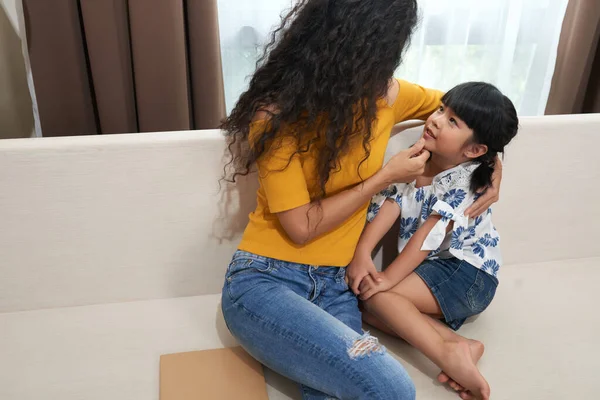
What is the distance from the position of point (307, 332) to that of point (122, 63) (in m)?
0.89

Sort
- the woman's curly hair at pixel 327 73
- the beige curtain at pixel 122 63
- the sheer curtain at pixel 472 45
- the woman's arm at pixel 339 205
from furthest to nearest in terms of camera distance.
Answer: the sheer curtain at pixel 472 45 → the beige curtain at pixel 122 63 → the woman's arm at pixel 339 205 → the woman's curly hair at pixel 327 73

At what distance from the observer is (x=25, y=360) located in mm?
1125

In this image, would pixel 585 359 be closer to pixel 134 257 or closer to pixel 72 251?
pixel 134 257

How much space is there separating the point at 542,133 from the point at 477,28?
616 millimetres

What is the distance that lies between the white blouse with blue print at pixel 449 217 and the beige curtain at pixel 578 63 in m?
0.82

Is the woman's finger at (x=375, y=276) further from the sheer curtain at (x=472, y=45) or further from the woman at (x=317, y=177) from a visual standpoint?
the sheer curtain at (x=472, y=45)

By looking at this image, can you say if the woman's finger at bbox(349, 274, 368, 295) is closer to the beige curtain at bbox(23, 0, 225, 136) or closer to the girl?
the girl

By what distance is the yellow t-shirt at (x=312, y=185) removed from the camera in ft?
3.26

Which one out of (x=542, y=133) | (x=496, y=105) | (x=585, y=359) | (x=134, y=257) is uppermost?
(x=496, y=105)

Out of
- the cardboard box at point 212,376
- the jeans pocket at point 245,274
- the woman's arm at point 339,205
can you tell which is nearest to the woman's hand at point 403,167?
the woman's arm at point 339,205

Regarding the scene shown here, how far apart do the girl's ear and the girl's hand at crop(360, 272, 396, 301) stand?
1.12 feet

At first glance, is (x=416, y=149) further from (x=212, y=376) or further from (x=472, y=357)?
(x=212, y=376)

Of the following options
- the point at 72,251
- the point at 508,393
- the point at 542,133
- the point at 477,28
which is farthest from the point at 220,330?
the point at 477,28

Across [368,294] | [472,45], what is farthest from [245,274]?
[472,45]
